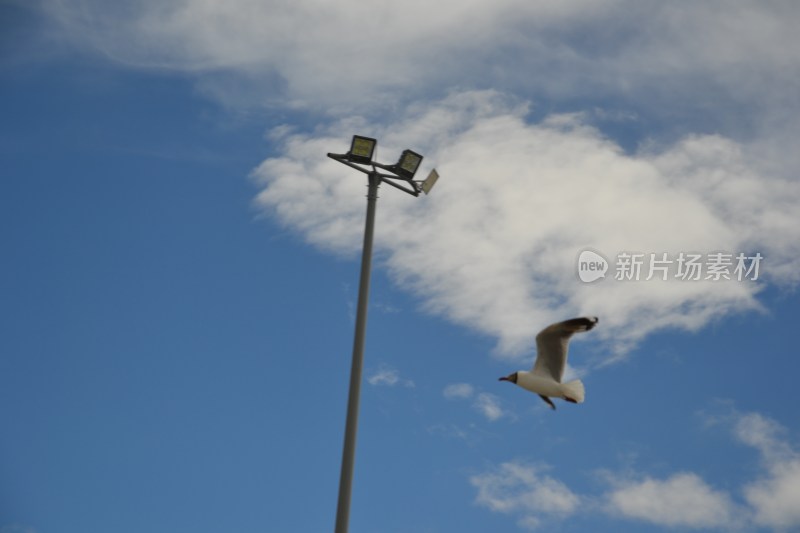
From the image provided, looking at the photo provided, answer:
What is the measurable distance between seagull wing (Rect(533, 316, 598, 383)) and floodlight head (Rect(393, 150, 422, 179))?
3725 millimetres

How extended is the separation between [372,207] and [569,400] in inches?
172

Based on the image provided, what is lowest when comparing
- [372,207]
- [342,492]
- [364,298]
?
[342,492]

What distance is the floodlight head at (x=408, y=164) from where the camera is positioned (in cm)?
1819

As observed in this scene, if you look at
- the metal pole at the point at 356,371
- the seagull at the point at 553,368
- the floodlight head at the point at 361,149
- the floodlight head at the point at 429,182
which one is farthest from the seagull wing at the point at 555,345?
the floodlight head at the point at 361,149

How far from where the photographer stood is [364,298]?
17500mm

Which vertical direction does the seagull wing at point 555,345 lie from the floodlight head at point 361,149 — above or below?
below

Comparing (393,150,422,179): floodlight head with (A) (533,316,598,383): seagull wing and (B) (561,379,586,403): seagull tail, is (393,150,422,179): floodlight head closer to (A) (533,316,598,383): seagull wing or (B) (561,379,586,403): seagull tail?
(A) (533,316,598,383): seagull wing

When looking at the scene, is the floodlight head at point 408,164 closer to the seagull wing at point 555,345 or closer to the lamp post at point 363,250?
the lamp post at point 363,250

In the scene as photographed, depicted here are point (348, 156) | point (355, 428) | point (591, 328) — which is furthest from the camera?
point (348, 156)

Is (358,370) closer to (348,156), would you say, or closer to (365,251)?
(365,251)

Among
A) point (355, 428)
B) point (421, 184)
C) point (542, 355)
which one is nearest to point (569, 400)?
point (542, 355)

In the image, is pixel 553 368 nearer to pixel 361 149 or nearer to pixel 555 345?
pixel 555 345

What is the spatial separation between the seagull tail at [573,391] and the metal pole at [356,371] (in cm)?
293

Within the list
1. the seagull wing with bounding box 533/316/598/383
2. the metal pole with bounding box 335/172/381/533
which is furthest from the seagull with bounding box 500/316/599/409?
the metal pole with bounding box 335/172/381/533
